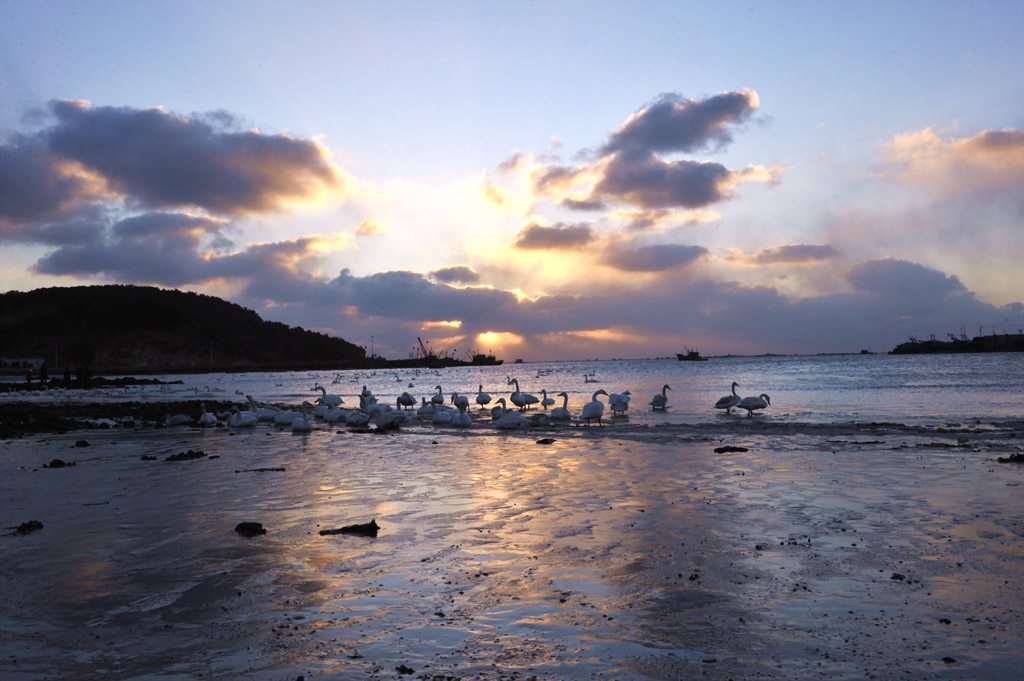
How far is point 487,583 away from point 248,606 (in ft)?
6.68

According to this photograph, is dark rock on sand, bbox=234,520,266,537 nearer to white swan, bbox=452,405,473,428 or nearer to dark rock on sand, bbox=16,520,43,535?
dark rock on sand, bbox=16,520,43,535

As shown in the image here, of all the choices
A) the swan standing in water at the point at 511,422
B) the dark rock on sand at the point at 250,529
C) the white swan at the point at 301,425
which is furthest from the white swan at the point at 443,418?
the dark rock on sand at the point at 250,529

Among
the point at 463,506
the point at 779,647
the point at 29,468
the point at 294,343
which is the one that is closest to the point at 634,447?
the point at 463,506

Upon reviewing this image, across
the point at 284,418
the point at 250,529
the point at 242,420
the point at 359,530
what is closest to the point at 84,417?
the point at 242,420

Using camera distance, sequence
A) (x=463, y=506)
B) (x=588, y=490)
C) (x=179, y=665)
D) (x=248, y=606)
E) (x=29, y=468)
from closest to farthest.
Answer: (x=179, y=665) < (x=248, y=606) < (x=463, y=506) < (x=588, y=490) < (x=29, y=468)

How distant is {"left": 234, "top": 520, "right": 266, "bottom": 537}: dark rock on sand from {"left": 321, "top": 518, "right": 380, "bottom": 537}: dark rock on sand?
2.42 ft

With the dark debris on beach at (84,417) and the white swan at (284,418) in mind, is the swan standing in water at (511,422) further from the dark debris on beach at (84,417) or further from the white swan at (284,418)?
the dark debris on beach at (84,417)

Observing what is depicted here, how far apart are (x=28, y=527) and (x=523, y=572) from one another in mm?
6311

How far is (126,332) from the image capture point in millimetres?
147750

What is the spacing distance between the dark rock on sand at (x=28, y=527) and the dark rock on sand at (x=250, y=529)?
2.50 meters

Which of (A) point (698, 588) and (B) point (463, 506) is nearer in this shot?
(A) point (698, 588)

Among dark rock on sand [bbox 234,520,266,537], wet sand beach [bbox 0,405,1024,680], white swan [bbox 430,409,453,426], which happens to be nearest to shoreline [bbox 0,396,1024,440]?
white swan [bbox 430,409,453,426]

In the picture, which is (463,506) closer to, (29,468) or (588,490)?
(588,490)

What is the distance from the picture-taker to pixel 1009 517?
848 centimetres
